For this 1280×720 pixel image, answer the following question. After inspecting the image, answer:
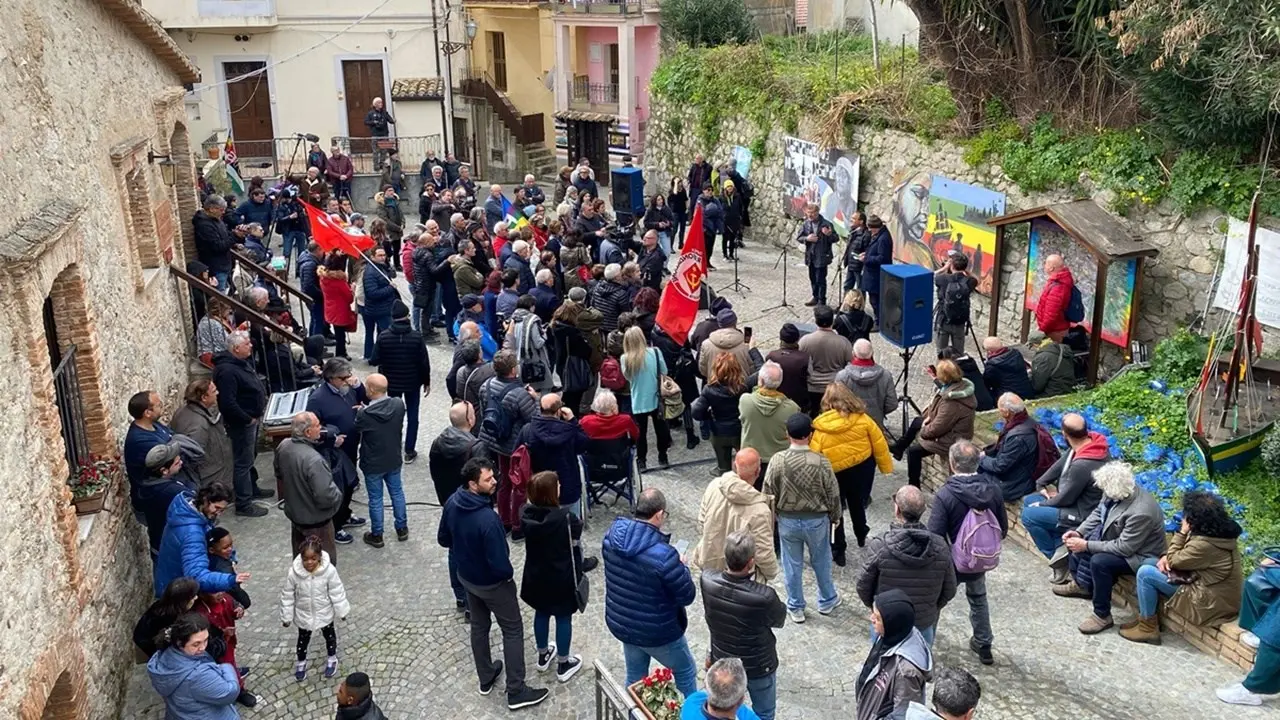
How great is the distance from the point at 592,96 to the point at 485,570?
26.0m

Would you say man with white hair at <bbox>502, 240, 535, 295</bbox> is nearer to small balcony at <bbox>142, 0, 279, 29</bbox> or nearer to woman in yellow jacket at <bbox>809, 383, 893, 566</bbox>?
woman in yellow jacket at <bbox>809, 383, 893, 566</bbox>

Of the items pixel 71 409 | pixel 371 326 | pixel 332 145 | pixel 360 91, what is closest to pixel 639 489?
pixel 71 409

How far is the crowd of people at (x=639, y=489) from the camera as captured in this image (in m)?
6.46

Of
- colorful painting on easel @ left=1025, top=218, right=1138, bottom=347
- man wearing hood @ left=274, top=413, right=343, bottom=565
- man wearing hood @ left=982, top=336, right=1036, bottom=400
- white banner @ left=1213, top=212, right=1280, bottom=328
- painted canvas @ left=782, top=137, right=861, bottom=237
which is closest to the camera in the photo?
man wearing hood @ left=274, top=413, right=343, bottom=565

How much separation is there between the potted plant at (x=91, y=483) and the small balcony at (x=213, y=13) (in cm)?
2131

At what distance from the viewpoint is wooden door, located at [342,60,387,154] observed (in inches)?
1108

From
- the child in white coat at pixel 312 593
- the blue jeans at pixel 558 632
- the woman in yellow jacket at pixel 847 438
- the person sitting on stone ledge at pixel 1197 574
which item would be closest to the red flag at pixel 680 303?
the woman in yellow jacket at pixel 847 438

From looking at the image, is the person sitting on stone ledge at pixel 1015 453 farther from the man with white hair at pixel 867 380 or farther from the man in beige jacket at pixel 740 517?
the man in beige jacket at pixel 740 517

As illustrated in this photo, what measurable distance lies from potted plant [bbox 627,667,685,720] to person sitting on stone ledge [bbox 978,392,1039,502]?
421cm

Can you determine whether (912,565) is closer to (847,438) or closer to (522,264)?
(847,438)

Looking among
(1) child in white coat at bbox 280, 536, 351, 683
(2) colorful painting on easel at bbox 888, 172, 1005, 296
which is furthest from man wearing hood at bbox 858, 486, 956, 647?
(2) colorful painting on easel at bbox 888, 172, 1005, 296

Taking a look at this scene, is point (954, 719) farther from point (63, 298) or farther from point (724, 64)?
point (724, 64)

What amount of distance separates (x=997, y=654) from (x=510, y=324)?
6128mm

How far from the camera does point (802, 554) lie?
8.15 meters
